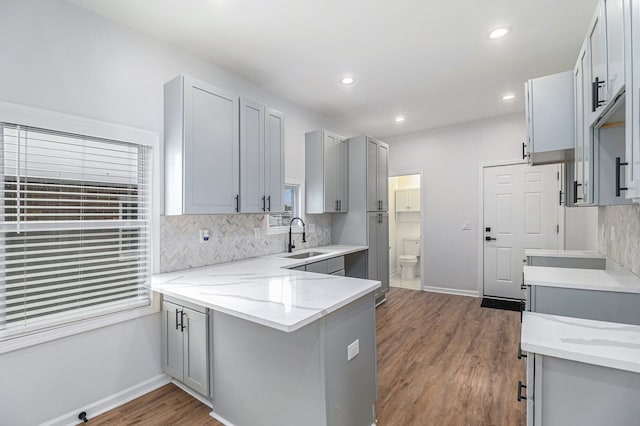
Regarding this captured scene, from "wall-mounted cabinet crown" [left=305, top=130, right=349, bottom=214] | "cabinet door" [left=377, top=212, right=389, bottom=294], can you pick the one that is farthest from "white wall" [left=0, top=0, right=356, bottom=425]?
"cabinet door" [left=377, top=212, right=389, bottom=294]

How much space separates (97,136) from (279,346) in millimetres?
1969

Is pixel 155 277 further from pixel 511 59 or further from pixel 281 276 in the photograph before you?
pixel 511 59

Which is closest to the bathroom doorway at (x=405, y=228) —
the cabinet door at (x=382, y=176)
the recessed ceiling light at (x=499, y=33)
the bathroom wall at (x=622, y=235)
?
the cabinet door at (x=382, y=176)

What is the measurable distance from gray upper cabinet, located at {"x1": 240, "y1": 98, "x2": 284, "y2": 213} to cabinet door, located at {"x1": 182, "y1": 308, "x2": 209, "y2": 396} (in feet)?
3.45

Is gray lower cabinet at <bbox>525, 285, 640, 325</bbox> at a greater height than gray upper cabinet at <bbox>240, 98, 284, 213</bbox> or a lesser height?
lesser

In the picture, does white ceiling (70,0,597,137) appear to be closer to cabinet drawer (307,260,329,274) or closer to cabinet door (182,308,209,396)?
cabinet drawer (307,260,329,274)

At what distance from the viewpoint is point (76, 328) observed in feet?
6.91

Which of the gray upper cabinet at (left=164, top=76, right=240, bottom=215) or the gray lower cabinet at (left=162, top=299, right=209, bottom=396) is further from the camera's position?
the gray upper cabinet at (left=164, top=76, right=240, bottom=215)

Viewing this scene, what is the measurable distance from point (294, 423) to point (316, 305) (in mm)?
707

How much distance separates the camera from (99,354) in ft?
7.31

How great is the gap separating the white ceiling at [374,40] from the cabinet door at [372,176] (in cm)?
78

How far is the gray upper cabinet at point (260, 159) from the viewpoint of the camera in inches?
114

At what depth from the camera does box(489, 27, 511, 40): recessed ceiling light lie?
2473 millimetres

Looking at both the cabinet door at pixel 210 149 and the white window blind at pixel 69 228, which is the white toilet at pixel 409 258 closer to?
the cabinet door at pixel 210 149
